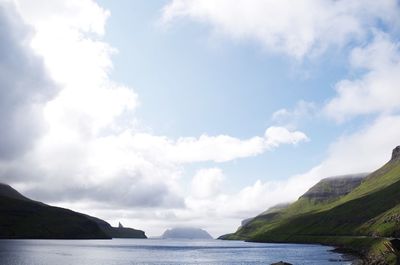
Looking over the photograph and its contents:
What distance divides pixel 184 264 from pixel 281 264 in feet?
162

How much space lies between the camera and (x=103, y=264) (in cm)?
15825

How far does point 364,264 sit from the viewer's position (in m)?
122

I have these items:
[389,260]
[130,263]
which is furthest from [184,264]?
[389,260]

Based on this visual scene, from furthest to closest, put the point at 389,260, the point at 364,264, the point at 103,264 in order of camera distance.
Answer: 1. the point at 103,264
2. the point at 364,264
3. the point at 389,260

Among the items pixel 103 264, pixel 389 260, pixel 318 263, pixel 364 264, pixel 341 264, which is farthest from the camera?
pixel 103 264

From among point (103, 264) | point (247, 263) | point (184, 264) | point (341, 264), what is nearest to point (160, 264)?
point (184, 264)

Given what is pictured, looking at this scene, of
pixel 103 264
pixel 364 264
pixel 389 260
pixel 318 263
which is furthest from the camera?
pixel 103 264

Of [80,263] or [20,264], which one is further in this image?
[80,263]

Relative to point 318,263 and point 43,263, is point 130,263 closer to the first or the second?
point 43,263

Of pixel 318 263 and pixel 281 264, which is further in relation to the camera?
pixel 318 263

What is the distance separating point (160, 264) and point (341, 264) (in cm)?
6334

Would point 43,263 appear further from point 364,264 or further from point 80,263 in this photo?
point 364,264

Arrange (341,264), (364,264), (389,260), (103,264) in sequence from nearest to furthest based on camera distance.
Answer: (389,260) → (364,264) → (341,264) → (103,264)

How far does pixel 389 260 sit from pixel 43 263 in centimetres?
10985
